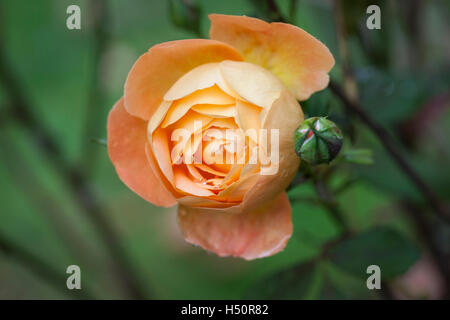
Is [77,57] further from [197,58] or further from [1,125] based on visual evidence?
[197,58]

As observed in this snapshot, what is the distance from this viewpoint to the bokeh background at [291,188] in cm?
85

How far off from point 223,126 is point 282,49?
0.47 feet

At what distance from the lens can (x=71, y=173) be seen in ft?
4.38

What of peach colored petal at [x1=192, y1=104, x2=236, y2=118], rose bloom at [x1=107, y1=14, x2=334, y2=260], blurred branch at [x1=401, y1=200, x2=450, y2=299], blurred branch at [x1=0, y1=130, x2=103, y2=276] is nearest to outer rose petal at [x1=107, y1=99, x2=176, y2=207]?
rose bloom at [x1=107, y1=14, x2=334, y2=260]

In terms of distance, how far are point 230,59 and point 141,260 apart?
5.17 feet

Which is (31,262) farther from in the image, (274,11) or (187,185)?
(274,11)

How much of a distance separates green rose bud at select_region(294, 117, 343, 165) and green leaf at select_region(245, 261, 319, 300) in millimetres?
338

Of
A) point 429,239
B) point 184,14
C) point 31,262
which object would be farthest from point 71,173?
point 429,239

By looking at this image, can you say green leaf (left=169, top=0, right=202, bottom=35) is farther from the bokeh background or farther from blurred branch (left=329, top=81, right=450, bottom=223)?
blurred branch (left=329, top=81, right=450, bottom=223)

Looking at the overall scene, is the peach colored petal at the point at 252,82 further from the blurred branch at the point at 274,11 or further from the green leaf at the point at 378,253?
the green leaf at the point at 378,253

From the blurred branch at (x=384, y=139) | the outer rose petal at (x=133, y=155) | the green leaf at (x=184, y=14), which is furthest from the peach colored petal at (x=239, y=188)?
the green leaf at (x=184, y=14)

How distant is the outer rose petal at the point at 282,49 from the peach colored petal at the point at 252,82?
0.10 feet

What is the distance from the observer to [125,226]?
2.21 m

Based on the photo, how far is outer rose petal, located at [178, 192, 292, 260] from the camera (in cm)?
64
